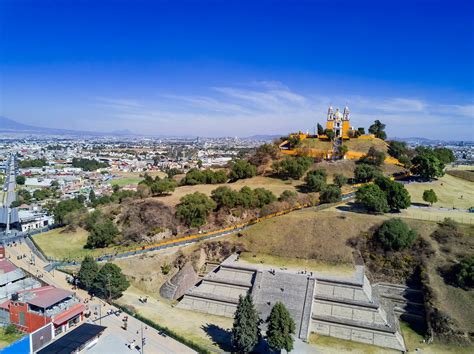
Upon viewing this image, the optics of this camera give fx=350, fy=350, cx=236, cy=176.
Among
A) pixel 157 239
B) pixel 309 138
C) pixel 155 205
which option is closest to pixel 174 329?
pixel 157 239

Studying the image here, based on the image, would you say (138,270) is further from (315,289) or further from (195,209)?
(315,289)

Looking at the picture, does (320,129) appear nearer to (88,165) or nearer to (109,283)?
(109,283)

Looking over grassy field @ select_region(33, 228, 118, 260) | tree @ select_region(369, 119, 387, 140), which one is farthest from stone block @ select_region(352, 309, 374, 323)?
tree @ select_region(369, 119, 387, 140)

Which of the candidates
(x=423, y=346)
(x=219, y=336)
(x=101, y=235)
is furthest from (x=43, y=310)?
(x=423, y=346)

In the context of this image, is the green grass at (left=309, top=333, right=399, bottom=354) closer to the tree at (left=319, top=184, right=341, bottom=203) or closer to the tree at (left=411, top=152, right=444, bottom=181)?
the tree at (left=319, top=184, right=341, bottom=203)

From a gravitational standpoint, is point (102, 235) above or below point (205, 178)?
below

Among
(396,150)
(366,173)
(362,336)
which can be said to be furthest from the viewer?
(396,150)
